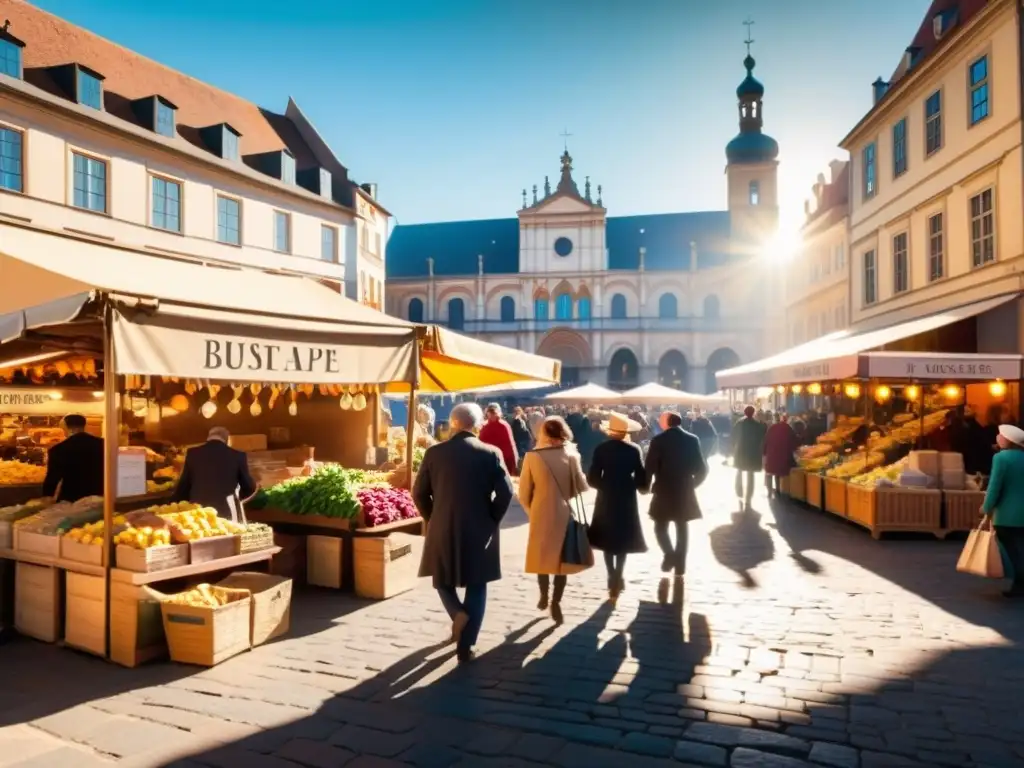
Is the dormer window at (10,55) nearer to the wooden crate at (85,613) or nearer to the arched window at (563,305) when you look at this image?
the wooden crate at (85,613)

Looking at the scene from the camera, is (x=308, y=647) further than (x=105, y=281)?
No

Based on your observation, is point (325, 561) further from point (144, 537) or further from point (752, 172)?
point (752, 172)

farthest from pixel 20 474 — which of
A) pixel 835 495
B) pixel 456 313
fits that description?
pixel 456 313

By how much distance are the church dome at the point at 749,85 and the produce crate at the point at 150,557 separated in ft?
170

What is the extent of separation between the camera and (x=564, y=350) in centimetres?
4866

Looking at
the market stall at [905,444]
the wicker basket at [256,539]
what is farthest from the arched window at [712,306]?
the wicker basket at [256,539]

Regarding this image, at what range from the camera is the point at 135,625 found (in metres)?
5.25

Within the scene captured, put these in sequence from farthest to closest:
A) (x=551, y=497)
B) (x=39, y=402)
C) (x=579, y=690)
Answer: (x=39, y=402)
(x=551, y=497)
(x=579, y=690)

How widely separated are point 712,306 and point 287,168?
28.9 metres

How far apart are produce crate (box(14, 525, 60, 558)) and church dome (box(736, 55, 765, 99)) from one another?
170 feet

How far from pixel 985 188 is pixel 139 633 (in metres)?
16.9

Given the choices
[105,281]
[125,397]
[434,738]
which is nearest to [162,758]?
[434,738]

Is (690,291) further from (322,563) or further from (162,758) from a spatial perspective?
(162,758)

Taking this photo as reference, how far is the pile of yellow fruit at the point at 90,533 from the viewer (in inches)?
219
